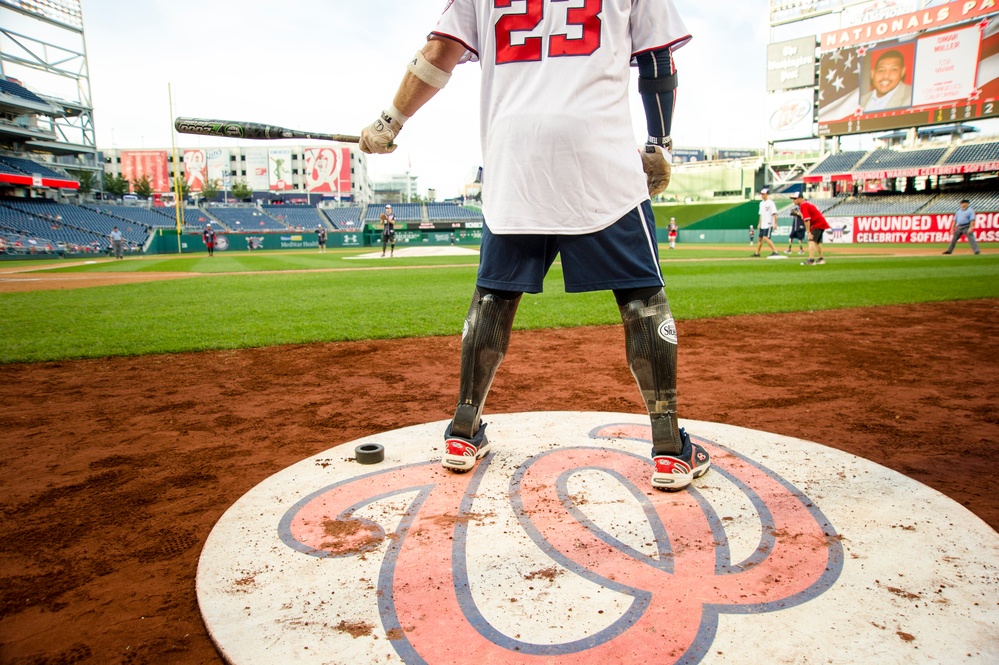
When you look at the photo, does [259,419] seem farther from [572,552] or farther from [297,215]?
[297,215]

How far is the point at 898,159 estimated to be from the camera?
134ft

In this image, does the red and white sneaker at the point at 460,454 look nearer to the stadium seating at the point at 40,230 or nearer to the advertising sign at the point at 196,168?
the stadium seating at the point at 40,230

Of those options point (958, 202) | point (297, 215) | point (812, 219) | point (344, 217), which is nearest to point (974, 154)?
point (958, 202)

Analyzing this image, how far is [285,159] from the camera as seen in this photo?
86.2 meters

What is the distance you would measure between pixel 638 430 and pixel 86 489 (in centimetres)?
233

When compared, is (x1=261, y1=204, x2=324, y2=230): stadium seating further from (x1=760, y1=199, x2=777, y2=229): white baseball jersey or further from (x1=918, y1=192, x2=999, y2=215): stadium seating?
(x1=918, y1=192, x2=999, y2=215): stadium seating

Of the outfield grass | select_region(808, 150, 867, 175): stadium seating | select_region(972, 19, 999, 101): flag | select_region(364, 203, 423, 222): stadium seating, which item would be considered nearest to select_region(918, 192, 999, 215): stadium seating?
select_region(972, 19, 999, 101): flag

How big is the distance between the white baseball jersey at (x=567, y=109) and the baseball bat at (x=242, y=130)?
1250 mm

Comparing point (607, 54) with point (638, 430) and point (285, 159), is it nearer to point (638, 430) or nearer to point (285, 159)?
point (638, 430)

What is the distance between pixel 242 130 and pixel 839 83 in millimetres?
47956

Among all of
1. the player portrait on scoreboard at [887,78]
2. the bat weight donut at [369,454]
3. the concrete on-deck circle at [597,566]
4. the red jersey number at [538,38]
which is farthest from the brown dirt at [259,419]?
the player portrait on scoreboard at [887,78]

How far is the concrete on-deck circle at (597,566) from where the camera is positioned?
1.34 m

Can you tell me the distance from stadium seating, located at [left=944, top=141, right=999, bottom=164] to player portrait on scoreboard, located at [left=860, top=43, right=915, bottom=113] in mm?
4696

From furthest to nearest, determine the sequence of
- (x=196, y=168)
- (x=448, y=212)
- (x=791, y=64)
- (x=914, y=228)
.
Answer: (x=196, y=168), (x=448, y=212), (x=791, y=64), (x=914, y=228)
